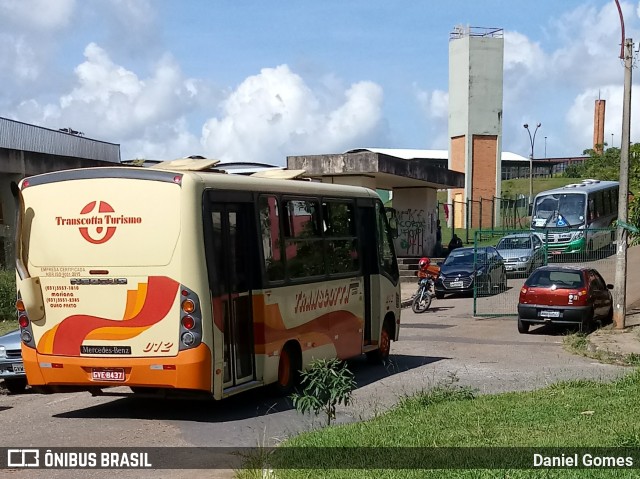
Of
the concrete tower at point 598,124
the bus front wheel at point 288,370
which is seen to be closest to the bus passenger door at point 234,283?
the bus front wheel at point 288,370

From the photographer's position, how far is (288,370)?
Answer: 13.0m

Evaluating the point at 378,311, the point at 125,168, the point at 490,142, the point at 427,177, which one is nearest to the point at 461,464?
the point at 125,168

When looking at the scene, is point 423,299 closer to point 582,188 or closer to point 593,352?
point 593,352

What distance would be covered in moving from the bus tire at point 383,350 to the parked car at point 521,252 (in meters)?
12.9

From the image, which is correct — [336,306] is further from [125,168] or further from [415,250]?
[415,250]

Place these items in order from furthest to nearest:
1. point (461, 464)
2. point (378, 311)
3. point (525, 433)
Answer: point (378, 311) < point (525, 433) < point (461, 464)

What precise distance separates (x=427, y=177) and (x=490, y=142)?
88.8 ft

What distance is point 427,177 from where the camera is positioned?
42.0 m

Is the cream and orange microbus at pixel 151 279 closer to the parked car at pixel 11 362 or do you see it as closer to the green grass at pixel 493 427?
the green grass at pixel 493 427

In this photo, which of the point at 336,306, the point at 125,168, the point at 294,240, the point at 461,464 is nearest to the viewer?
the point at 461,464

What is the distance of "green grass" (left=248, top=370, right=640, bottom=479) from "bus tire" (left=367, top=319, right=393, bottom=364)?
500cm

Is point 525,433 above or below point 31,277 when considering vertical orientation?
below

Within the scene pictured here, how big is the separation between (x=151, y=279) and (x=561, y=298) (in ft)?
44.2

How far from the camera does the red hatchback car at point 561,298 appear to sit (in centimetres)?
2175
